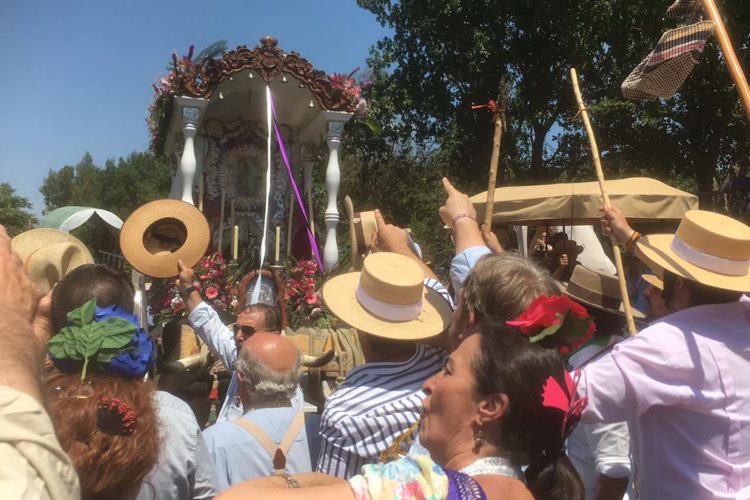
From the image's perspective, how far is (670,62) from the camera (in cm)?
299

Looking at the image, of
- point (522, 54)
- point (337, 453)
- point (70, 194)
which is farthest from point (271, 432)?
point (70, 194)

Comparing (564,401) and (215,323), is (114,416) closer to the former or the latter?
(564,401)

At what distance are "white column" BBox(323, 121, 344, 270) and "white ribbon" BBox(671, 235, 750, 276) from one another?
6.99 m

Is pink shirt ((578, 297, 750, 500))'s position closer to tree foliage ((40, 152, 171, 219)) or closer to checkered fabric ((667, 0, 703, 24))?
checkered fabric ((667, 0, 703, 24))

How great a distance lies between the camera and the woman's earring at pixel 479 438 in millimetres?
1758

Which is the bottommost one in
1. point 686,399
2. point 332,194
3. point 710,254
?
point 686,399

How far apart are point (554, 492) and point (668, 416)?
32.6 inches

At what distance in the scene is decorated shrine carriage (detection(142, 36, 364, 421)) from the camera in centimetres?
730

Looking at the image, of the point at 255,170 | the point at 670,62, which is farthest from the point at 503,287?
the point at 255,170

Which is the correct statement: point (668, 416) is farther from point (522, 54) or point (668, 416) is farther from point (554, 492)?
point (522, 54)

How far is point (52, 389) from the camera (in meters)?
1.91

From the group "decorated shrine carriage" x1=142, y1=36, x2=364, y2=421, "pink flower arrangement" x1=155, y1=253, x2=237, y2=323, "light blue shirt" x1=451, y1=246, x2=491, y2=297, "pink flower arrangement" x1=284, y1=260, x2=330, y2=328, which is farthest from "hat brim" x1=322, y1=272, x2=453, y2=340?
"pink flower arrangement" x1=284, y1=260, x2=330, y2=328

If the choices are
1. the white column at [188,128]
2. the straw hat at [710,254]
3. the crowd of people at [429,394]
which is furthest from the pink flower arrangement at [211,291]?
the straw hat at [710,254]

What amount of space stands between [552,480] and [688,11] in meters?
2.36
